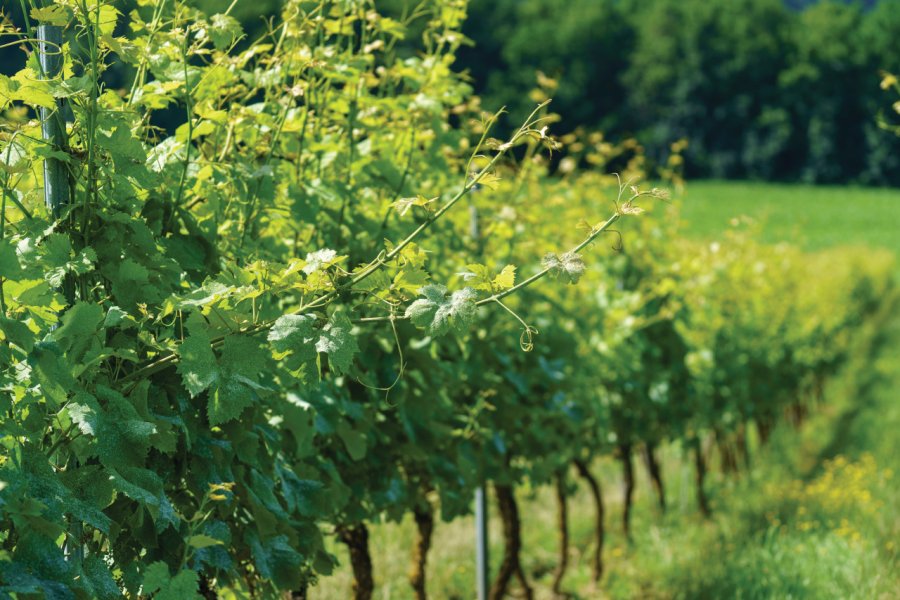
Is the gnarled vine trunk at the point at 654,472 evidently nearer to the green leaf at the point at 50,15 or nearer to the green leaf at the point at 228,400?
the green leaf at the point at 228,400

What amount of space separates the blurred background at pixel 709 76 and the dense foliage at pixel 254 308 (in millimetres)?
39994

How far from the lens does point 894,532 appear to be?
5344mm

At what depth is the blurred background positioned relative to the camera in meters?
48.8

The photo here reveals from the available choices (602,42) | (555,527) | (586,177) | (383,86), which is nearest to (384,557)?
(555,527)

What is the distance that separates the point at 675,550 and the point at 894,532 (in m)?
1.17

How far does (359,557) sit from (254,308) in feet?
6.48

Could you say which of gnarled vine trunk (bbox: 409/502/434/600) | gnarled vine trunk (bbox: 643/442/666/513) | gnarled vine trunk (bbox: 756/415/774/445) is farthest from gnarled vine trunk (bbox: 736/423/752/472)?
gnarled vine trunk (bbox: 409/502/434/600)

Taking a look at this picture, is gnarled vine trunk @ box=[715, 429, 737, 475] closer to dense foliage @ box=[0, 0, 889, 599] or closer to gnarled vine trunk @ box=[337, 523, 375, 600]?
dense foliage @ box=[0, 0, 889, 599]

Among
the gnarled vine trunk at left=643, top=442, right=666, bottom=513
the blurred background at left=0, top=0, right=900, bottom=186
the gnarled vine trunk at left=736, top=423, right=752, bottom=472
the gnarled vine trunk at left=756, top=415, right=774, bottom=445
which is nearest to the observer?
the gnarled vine trunk at left=643, top=442, right=666, bottom=513

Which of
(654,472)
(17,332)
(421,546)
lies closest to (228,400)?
(17,332)

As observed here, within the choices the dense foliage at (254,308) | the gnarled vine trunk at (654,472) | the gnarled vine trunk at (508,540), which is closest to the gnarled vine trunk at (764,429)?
the gnarled vine trunk at (654,472)

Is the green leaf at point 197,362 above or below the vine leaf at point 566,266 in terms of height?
below

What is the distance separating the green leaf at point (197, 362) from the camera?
6.02 feet

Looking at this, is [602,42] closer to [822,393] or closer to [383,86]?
[822,393]
